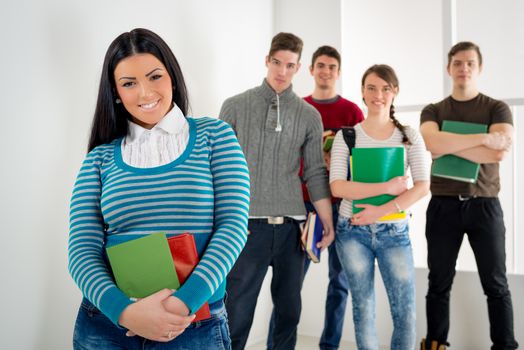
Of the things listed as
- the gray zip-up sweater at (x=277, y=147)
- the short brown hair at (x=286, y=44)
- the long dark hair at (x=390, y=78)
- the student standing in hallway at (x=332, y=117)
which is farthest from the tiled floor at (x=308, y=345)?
the short brown hair at (x=286, y=44)

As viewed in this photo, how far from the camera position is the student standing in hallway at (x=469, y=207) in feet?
9.20

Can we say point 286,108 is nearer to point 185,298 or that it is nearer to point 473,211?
point 473,211

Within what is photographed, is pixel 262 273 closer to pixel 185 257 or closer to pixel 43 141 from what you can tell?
pixel 43 141

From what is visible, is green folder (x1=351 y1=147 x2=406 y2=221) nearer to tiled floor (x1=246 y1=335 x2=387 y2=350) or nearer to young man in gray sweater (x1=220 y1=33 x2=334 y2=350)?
young man in gray sweater (x1=220 y1=33 x2=334 y2=350)

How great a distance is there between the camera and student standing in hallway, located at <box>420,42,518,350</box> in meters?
2.80

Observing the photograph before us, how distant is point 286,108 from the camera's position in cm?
259

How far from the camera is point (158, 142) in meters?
1.32

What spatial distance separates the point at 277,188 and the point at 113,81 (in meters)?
1.26

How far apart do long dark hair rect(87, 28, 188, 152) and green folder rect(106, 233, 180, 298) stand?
350 mm

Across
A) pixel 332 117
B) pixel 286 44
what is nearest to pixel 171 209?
pixel 286 44

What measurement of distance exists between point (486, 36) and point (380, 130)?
204cm

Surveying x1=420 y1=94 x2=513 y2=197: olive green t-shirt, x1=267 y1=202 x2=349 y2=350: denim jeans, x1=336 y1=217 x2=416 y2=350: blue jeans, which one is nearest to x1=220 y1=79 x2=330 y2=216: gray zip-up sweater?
x1=336 y1=217 x2=416 y2=350: blue jeans

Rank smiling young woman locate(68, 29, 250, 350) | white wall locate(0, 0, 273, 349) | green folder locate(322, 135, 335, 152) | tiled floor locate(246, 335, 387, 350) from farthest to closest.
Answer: tiled floor locate(246, 335, 387, 350) → green folder locate(322, 135, 335, 152) → white wall locate(0, 0, 273, 349) → smiling young woman locate(68, 29, 250, 350)

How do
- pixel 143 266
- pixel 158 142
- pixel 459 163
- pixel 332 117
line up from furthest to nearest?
pixel 332 117
pixel 459 163
pixel 158 142
pixel 143 266
